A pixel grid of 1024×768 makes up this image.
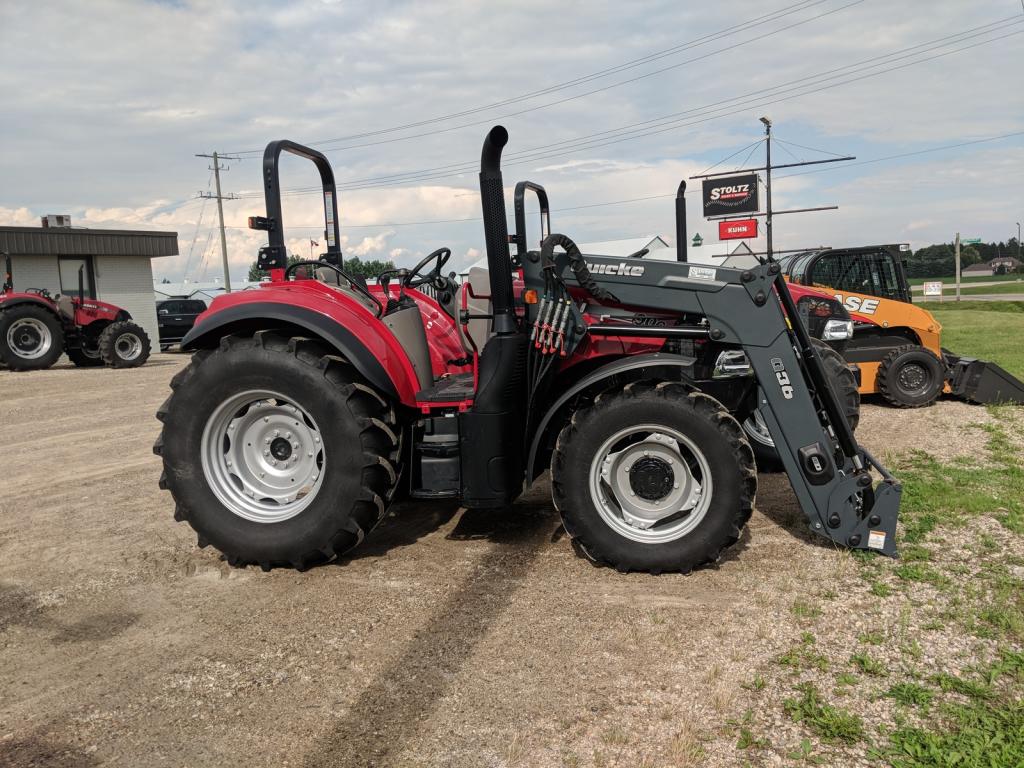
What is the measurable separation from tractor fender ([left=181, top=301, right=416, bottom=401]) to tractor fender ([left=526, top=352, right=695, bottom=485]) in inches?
29.7

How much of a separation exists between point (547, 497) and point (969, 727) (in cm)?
329

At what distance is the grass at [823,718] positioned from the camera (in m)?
2.67

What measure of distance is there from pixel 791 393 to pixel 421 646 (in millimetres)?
2175

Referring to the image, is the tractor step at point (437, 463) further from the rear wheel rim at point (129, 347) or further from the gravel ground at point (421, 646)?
the rear wheel rim at point (129, 347)

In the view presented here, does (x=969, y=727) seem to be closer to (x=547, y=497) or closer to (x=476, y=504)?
(x=476, y=504)

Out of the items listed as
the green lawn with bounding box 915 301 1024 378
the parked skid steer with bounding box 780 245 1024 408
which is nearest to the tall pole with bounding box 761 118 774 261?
the green lawn with bounding box 915 301 1024 378

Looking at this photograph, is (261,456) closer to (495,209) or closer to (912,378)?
(495,209)

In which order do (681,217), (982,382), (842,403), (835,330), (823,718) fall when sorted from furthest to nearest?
(982,382), (835,330), (842,403), (681,217), (823,718)

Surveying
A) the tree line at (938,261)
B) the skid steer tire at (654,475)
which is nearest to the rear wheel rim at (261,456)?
the skid steer tire at (654,475)

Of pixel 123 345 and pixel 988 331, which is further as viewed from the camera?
pixel 988 331

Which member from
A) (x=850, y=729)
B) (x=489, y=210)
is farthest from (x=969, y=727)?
(x=489, y=210)

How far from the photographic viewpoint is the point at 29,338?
15320 mm

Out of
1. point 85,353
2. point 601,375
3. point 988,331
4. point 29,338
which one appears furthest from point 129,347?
point 988,331

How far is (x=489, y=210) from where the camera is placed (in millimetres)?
4055
